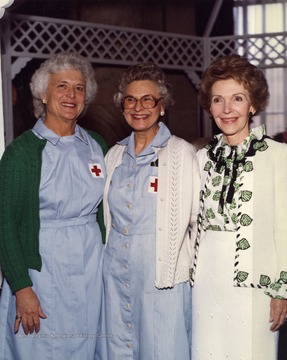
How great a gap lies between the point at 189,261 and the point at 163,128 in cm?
77

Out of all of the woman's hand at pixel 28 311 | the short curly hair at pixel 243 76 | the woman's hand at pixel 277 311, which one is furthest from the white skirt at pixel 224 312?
the woman's hand at pixel 28 311

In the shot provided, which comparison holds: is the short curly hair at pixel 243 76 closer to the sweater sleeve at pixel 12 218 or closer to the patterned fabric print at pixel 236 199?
the patterned fabric print at pixel 236 199

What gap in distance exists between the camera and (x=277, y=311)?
288cm

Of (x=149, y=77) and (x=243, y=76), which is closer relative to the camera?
(x=243, y=76)

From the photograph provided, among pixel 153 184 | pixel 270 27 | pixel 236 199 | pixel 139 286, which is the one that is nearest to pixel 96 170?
Result: pixel 153 184

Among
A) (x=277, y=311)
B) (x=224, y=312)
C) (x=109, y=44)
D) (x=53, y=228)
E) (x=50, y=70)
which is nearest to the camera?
(x=277, y=311)

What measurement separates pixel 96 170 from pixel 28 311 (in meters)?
0.85

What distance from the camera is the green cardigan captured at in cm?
303

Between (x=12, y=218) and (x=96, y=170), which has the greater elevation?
(x=96, y=170)

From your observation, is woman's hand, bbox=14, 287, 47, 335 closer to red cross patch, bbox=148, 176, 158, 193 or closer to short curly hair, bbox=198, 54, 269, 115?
red cross patch, bbox=148, 176, 158, 193

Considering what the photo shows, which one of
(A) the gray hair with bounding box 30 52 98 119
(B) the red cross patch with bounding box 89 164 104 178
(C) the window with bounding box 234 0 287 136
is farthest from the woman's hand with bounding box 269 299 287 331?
(C) the window with bounding box 234 0 287 136

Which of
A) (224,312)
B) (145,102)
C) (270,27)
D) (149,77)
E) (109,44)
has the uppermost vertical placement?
(270,27)

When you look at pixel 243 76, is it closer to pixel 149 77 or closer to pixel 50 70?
pixel 149 77

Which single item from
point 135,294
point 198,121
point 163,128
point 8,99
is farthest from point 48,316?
point 198,121
